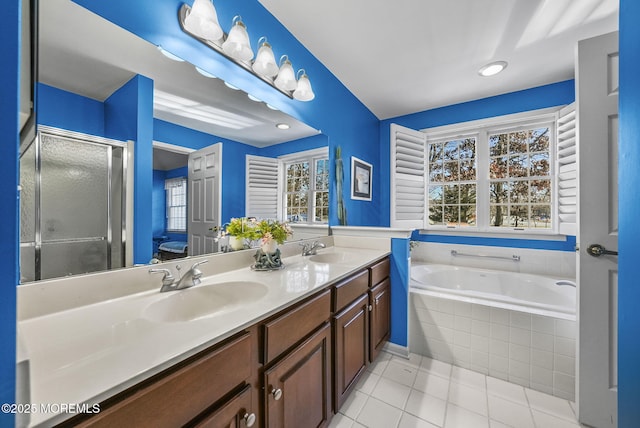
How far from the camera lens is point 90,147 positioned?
0.90 metres

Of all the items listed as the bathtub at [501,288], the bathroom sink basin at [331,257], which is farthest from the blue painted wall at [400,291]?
the bathroom sink basin at [331,257]

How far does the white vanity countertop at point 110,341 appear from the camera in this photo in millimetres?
459

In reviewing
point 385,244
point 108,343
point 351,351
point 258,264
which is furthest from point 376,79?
point 108,343

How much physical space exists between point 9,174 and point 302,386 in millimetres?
1101

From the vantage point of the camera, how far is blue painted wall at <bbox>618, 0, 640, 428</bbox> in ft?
1.96

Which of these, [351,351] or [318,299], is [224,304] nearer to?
[318,299]

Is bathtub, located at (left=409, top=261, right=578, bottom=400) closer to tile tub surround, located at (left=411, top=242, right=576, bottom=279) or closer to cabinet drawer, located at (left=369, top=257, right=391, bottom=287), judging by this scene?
tile tub surround, located at (left=411, top=242, right=576, bottom=279)

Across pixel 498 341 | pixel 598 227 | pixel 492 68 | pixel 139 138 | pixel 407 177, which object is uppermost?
pixel 492 68

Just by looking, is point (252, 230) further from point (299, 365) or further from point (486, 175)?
point (486, 175)

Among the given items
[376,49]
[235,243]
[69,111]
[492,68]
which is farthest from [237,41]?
[492,68]

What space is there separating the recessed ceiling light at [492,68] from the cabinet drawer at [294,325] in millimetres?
2432

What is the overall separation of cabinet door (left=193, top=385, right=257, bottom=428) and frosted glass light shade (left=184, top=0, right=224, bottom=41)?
5.02ft

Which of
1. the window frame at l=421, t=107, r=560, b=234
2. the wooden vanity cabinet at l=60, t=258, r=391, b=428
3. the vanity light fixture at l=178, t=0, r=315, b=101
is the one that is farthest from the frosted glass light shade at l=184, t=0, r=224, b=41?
the window frame at l=421, t=107, r=560, b=234

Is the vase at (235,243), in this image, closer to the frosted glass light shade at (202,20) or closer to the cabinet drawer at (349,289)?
the cabinet drawer at (349,289)
